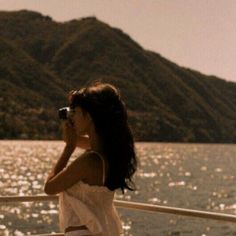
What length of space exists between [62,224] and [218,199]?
211ft

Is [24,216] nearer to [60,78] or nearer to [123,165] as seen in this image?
[123,165]

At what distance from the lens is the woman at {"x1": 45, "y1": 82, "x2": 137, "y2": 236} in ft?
8.60

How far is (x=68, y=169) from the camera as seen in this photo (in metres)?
2.56

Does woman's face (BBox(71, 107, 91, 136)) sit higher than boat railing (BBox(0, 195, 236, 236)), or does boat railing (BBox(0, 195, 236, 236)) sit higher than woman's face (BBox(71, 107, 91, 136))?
woman's face (BBox(71, 107, 91, 136))

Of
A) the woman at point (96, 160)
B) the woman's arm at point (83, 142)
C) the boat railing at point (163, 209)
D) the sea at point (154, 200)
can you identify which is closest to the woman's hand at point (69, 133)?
the woman at point (96, 160)

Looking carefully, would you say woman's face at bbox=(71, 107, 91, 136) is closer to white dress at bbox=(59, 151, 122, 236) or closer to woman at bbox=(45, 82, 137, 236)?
woman at bbox=(45, 82, 137, 236)

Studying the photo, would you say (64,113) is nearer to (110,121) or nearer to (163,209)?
(110,121)

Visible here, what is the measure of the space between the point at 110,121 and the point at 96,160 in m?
0.19

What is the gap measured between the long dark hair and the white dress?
0.07 metres

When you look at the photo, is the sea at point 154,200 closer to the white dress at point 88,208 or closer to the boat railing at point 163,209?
the boat railing at point 163,209

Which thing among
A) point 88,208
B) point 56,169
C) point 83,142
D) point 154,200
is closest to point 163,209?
point 83,142

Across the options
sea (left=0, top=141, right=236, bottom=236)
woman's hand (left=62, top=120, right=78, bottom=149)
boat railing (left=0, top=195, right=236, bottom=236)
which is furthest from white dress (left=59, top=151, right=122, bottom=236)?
sea (left=0, top=141, right=236, bottom=236)

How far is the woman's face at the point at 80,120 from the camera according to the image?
8.79ft

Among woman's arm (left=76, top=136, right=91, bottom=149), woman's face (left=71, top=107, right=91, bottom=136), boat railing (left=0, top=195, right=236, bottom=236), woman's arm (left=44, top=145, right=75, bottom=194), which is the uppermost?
woman's face (left=71, top=107, right=91, bottom=136)
